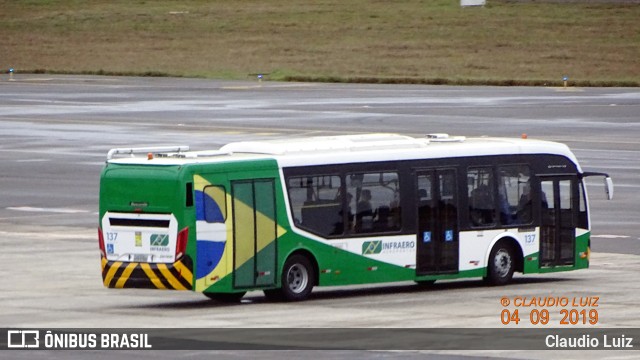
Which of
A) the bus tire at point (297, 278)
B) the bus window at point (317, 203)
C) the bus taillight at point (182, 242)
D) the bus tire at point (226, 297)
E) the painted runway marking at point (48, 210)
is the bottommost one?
the bus tire at point (226, 297)

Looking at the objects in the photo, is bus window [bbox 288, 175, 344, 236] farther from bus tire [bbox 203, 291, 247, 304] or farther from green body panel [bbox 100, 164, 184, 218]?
green body panel [bbox 100, 164, 184, 218]

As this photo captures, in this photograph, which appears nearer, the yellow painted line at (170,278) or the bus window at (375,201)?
the yellow painted line at (170,278)

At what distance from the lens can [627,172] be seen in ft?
164

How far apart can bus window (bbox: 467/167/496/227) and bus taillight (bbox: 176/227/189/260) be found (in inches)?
235

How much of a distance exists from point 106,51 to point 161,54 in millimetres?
5107

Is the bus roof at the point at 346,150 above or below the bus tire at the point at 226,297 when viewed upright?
above

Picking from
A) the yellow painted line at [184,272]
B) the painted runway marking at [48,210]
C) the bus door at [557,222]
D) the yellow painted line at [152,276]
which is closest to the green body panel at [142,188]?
the yellow painted line at [184,272]

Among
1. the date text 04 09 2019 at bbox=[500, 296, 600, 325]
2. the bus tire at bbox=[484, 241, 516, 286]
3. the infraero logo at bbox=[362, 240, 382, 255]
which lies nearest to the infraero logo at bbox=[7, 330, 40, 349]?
the date text 04 09 2019 at bbox=[500, 296, 600, 325]

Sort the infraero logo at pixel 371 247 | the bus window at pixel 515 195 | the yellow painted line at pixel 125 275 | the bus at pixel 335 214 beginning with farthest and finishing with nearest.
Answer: the bus window at pixel 515 195 < the infraero logo at pixel 371 247 < the yellow painted line at pixel 125 275 < the bus at pixel 335 214

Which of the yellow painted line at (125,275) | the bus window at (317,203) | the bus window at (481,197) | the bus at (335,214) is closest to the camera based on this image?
the bus at (335,214)

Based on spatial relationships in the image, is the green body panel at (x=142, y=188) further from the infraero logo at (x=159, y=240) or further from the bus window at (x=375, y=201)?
the bus window at (x=375, y=201)

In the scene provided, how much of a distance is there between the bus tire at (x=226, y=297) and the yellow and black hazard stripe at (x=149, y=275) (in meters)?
1.43

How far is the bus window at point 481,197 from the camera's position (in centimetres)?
2833

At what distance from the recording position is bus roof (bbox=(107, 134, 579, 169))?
85.0ft
